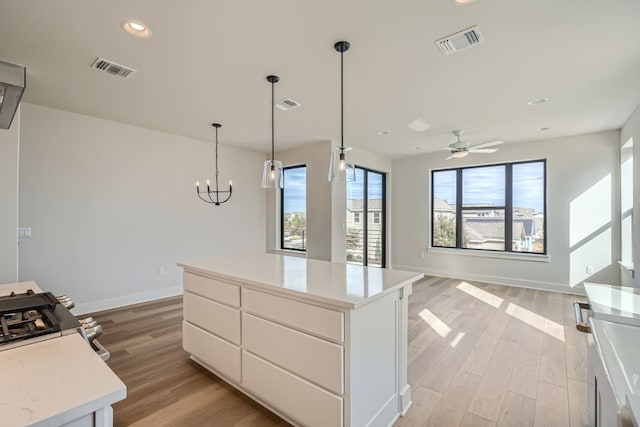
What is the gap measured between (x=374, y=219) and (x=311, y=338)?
528 cm

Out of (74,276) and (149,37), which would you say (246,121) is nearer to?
(149,37)

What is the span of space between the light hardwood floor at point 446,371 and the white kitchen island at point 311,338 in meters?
0.22

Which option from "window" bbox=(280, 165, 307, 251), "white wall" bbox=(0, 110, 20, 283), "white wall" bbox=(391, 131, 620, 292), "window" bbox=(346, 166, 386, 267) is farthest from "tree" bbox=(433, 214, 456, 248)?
"white wall" bbox=(0, 110, 20, 283)

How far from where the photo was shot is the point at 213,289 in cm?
243

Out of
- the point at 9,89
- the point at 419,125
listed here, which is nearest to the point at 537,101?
the point at 419,125

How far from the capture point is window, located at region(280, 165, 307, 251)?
6.09 m

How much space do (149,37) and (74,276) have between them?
331cm

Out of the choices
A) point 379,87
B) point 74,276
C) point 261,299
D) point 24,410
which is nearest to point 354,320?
point 261,299

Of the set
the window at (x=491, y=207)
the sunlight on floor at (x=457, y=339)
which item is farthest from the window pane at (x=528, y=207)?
the sunlight on floor at (x=457, y=339)

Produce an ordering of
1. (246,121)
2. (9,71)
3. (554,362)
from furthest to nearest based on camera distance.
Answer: (246,121) → (554,362) → (9,71)

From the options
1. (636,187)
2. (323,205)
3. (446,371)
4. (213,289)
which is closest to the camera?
(213,289)

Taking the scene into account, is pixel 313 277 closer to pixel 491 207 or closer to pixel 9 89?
pixel 9 89

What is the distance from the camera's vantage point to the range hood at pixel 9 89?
84.4 inches

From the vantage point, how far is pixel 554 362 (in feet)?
9.11
